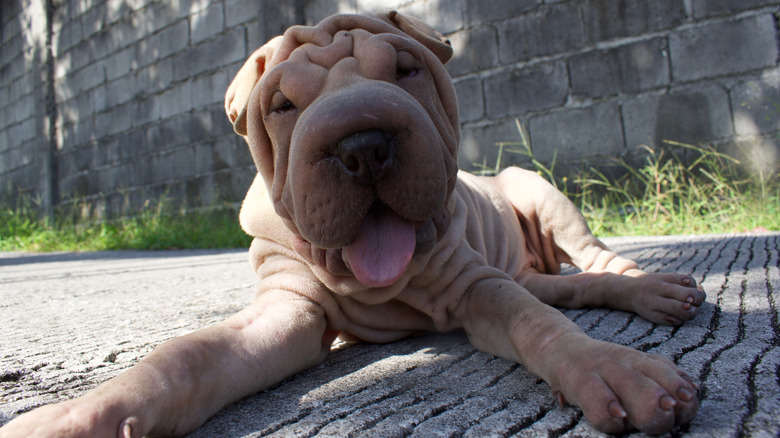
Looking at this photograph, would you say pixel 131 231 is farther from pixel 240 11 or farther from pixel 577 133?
pixel 577 133

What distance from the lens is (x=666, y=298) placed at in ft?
5.76

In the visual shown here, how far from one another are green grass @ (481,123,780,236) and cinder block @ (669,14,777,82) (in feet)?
2.02

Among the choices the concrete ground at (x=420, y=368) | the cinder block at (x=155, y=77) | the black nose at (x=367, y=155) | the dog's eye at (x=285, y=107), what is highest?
the cinder block at (x=155, y=77)

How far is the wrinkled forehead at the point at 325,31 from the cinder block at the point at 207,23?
574cm

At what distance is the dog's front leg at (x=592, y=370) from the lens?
0.98 metres

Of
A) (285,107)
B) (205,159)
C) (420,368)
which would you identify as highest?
(205,159)

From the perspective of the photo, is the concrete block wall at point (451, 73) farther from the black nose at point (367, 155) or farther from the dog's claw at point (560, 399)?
the dog's claw at point (560, 399)

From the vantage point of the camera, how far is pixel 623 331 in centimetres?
168

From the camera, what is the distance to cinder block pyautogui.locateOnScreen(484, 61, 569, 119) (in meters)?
5.12

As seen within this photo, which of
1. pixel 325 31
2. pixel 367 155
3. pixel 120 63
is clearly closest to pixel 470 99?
pixel 325 31

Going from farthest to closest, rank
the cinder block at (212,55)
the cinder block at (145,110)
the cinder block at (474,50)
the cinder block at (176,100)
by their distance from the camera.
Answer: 1. the cinder block at (145,110)
2. the cinder block at (176,100)
3. the cinder block at (212,55)
4. the cinder block at (474,50)

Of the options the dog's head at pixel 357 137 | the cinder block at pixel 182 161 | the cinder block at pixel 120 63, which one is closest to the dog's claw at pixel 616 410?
the dog's head at pixel 357 137

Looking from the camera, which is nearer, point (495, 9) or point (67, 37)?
point (495, 9)

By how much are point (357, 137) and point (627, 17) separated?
433 cm
